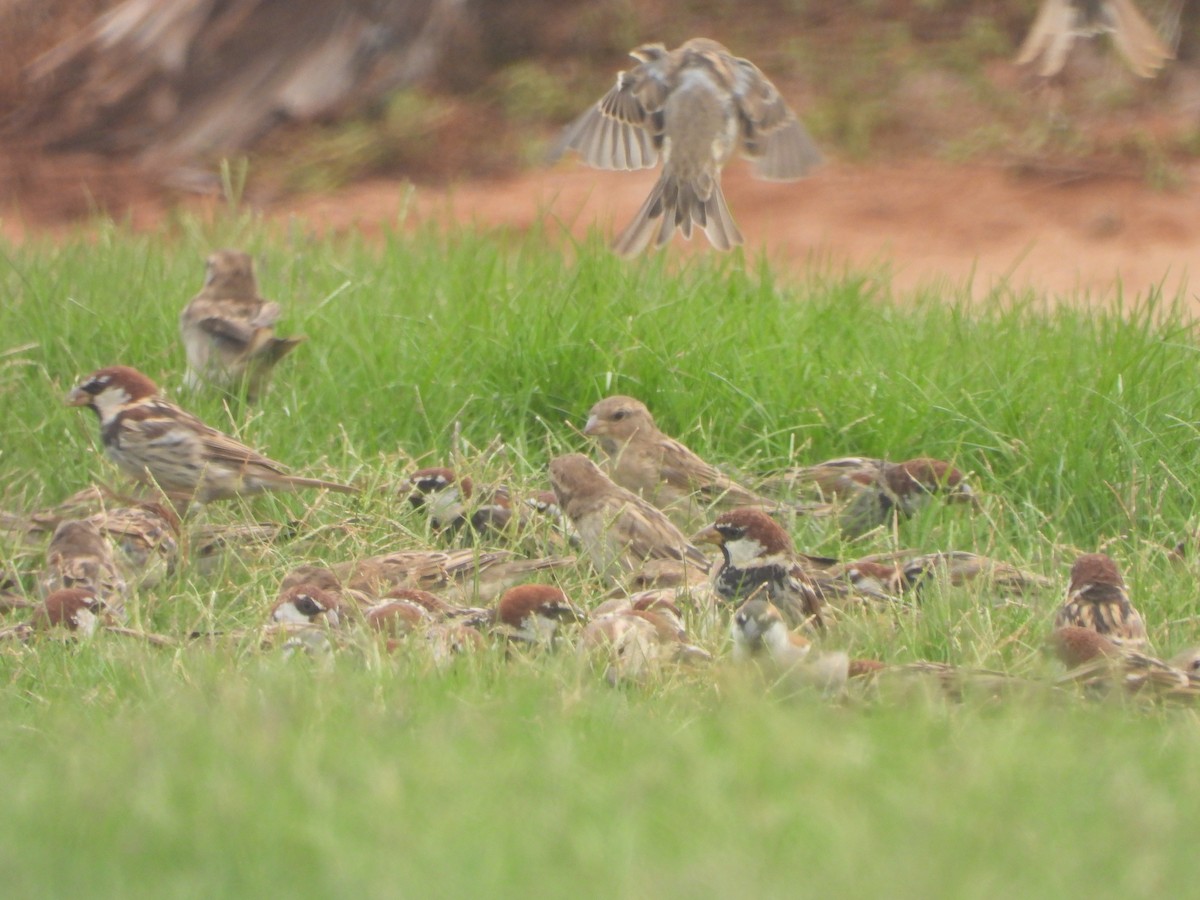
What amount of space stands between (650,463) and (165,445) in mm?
1844

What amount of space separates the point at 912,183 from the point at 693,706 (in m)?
9.10

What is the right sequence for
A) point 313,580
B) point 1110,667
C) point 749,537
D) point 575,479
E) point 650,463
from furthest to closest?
point 650,463, point 575,479, point 313,580, point 749,537, point 1110,667

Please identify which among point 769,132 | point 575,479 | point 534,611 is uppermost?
point 769,132

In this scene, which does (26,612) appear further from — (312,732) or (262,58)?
(262,58)

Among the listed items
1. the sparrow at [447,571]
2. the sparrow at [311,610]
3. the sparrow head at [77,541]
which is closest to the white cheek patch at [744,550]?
the sparrow at [447,571]

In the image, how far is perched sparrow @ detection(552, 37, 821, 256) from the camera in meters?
8.38

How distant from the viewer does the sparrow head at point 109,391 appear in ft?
23.2

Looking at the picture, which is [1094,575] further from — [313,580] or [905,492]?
[313,580]

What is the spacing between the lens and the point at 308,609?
5.37 meters

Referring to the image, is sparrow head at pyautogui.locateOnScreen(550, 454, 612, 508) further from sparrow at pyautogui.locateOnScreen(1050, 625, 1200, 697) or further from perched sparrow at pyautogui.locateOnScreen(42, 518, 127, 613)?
sparrow at pyautogui.locateOnScreen(1050, 625, 1200, 697)

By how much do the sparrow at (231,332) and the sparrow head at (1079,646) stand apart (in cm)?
384

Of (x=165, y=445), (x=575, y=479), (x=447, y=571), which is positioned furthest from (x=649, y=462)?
(x=165, y=445)

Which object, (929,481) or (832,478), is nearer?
(929,481)

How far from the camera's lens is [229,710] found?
4004 mm
